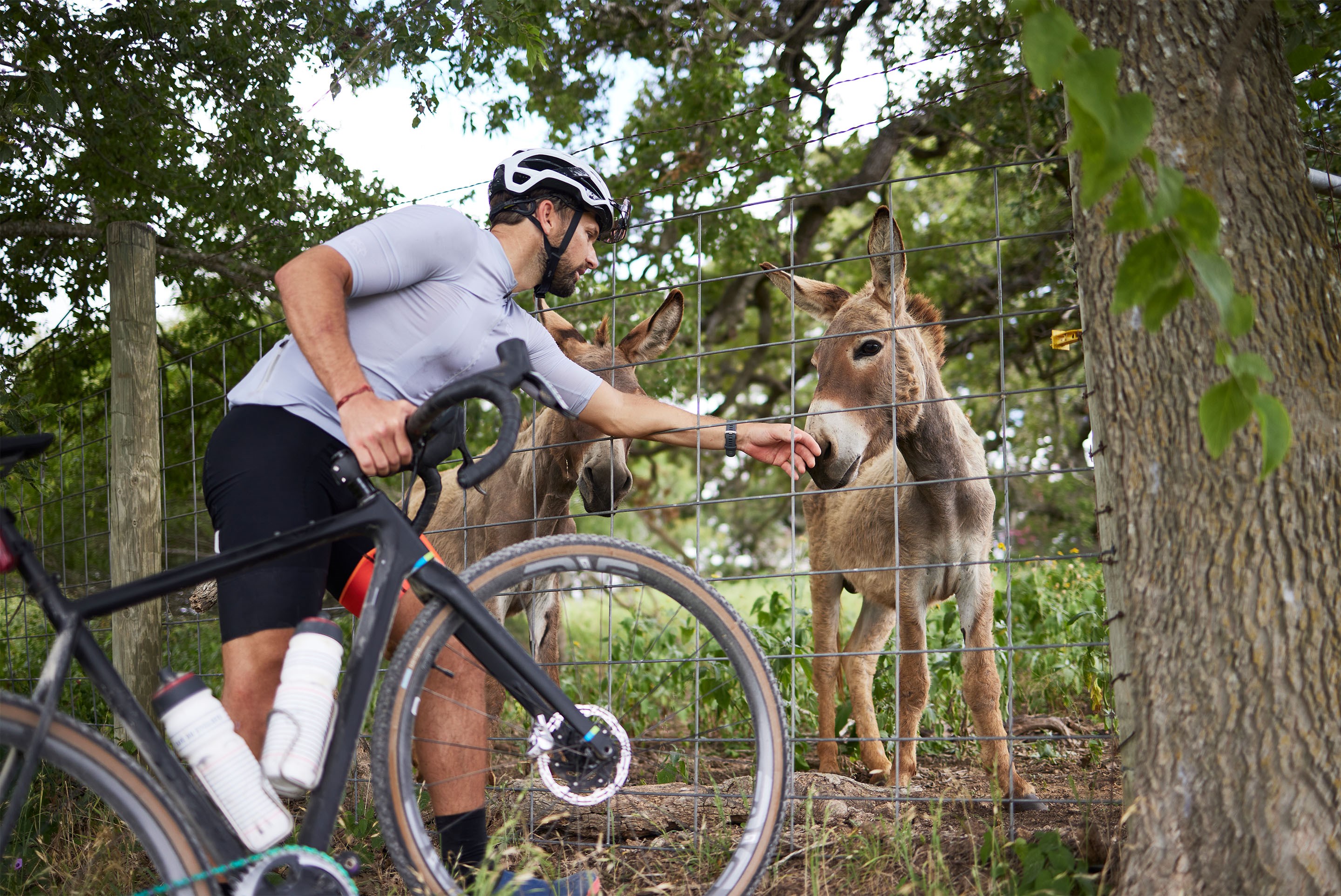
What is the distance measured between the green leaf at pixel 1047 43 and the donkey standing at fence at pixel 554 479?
3.15m

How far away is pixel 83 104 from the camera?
4363 mm

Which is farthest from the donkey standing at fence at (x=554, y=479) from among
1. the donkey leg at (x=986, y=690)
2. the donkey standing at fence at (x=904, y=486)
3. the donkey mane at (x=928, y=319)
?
the donkey leg at (x=986, y=690)

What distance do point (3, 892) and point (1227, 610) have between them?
362 cm

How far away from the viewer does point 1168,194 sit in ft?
4.42

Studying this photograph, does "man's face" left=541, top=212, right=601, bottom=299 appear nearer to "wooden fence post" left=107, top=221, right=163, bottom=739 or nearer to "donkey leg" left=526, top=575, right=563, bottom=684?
"donkey leg" left=526, top=575, right=563, bottom=684

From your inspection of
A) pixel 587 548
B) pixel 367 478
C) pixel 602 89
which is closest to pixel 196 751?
pixel 367 478

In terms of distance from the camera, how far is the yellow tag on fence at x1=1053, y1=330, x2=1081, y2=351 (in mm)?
2832

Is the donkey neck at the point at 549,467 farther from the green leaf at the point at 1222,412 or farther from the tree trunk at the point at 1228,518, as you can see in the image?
the green leaf at the point at 1222,412

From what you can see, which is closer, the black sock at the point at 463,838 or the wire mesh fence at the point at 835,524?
the black sock at the point at 463,838

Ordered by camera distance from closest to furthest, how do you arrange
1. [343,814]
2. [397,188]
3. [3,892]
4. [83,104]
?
[3,892]
[343,814]
[83,104]
[397,188]

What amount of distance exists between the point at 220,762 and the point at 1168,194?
1.95 meters

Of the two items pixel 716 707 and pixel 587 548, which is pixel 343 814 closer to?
pixel 587 548

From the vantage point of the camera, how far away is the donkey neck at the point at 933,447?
412cm

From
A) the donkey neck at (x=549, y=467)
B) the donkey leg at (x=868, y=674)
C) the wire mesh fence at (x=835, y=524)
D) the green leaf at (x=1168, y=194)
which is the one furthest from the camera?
the donkey neck at (x=549, y=467)
